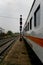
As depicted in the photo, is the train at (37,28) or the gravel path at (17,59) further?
the gravel path at (17,59)

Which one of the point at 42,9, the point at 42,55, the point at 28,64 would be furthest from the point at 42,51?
the point at 28,64

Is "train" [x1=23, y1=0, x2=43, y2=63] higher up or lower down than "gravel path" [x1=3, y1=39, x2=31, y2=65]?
higher up

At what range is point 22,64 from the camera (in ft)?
31.4

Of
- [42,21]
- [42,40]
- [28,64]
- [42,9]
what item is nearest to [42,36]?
[42,40]

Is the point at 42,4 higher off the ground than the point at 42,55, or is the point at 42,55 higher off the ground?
Result: the point at 42,4

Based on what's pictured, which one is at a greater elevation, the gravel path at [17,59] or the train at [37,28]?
the train at [37,28]

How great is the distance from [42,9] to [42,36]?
0.79m

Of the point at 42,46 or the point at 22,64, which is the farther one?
the point at 22,64

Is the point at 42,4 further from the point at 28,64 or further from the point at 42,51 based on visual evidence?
the point at 28,64

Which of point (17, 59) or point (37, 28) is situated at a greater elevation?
point (37, 28)

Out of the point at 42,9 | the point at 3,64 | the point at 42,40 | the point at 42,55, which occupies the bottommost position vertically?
the point at 3,64

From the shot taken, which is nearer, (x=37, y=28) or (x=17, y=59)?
(x=37, y=28)

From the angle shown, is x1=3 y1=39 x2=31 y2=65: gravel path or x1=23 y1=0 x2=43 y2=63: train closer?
x1=23 y1=0 x2=43 y2=63: train

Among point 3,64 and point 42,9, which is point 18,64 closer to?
point 3,64
